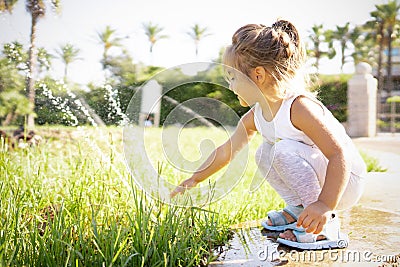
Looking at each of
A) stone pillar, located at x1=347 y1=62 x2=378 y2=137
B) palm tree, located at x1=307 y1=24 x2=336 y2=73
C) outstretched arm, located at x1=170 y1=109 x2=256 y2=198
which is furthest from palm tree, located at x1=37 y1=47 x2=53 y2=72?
stone pillar, located at x1=347 y1=62 x2=378 y2=137

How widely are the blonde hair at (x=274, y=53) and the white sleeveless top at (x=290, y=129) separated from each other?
7cm

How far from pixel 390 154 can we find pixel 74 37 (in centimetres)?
361

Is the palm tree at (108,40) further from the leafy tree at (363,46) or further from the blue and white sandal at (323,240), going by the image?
the leafy tree at (363,46)

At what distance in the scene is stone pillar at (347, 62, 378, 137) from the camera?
734 centimetres

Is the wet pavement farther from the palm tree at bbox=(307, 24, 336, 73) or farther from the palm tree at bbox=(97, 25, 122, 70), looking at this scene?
the palm tree at bbox=(97, 25, 122, 70)

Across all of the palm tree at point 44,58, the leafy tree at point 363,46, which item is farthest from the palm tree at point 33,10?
the leafy tree at point 363,46

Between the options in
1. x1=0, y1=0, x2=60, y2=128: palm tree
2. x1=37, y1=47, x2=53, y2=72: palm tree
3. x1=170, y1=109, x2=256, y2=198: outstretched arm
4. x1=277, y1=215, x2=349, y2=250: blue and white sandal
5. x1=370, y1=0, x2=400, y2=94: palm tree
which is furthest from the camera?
x1=370, y1=0, x2=400, y2=94: palm tree

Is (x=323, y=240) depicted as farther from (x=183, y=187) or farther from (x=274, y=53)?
(x=274, y=53)

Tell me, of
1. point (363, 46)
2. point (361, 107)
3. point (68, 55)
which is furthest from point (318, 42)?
point (68, 55)

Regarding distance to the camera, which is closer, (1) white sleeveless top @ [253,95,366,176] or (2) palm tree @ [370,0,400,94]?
(1) white sleeveless top @ [253,95,366,176]

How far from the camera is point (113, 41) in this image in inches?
287

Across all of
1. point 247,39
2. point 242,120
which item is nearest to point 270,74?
point 247,39

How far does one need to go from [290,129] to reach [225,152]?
Result: 27 centimetres

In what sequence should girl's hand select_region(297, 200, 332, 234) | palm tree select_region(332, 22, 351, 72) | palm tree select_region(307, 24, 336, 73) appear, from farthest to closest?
1. palm tree select_region(332, 22, 351, 72)
2. palm tree select_region(307, 24, 336, 73)
3. girl's hand select_region(297, 200, 332, 234)
